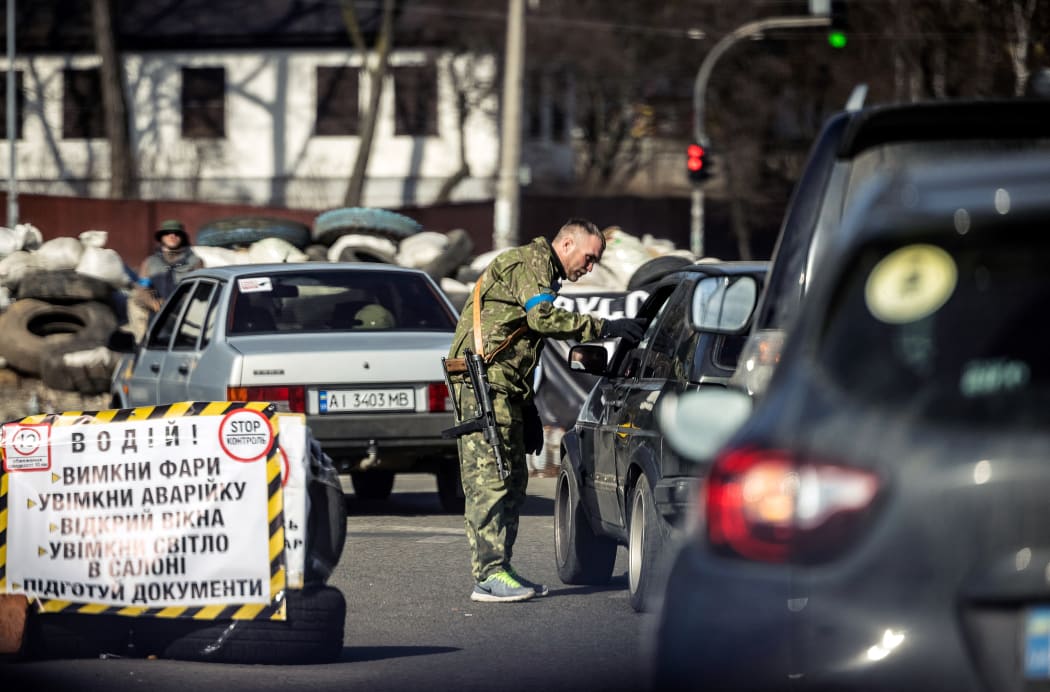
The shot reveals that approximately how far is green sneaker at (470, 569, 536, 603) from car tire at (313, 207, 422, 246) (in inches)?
657

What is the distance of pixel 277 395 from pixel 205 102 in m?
41.4

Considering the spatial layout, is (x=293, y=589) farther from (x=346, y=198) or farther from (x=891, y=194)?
(x=346, y=198)

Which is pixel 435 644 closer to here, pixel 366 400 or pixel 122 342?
pixel 366 400

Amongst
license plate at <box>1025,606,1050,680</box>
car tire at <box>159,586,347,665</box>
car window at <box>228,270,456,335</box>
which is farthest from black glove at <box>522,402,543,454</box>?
license plate at <box>1025,606,1050,680</box>

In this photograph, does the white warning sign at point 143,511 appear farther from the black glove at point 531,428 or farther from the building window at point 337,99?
the building window at point 337,99

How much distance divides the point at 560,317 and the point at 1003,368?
522 cm

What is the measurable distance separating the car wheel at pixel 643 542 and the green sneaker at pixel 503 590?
0.52 m

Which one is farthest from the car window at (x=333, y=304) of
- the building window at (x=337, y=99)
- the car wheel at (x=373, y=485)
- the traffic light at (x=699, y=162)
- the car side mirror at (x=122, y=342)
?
the building window at (x=337, y=99)

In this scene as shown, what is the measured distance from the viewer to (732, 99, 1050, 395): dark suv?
4.67 meters

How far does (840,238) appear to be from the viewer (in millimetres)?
3393

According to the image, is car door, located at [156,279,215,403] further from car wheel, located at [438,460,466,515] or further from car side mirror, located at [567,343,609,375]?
car side mirror, located at [567,343,609,375]

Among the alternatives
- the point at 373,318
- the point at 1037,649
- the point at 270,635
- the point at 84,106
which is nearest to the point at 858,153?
the point at 1037,649

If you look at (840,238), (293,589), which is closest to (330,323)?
(293,589)

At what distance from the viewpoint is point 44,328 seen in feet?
63.0
